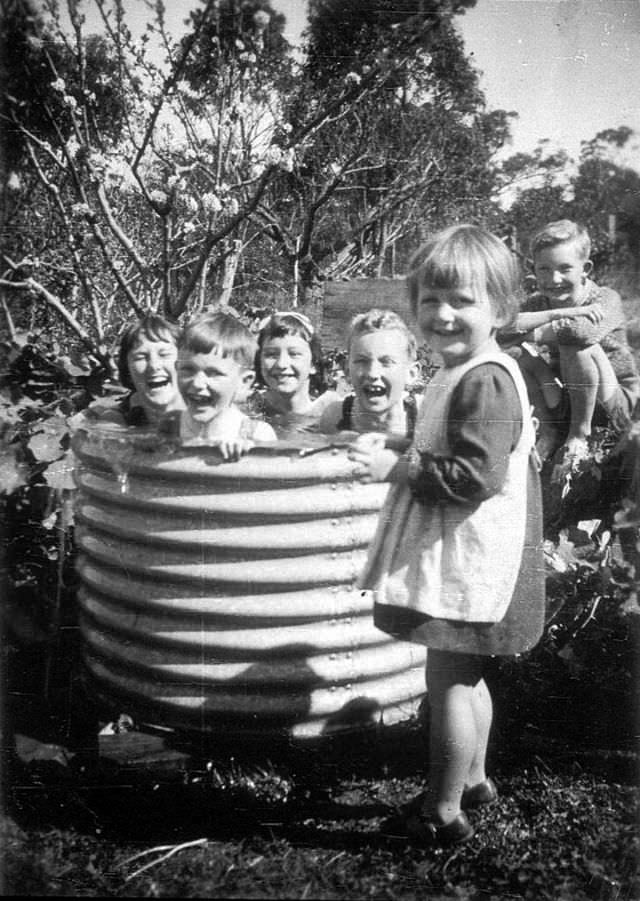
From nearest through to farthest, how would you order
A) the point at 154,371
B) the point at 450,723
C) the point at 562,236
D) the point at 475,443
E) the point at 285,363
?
the point at 475,443
the point at 450,723
the point at 562,236
the point at 154,371
the point at 285,363

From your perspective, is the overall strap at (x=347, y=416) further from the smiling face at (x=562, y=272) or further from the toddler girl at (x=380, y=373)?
the smiling face at (x=562, y=272)

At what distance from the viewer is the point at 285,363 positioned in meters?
1.85

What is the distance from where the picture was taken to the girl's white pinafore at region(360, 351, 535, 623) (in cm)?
140

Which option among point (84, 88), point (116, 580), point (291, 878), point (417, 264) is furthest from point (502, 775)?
point (84, 88)

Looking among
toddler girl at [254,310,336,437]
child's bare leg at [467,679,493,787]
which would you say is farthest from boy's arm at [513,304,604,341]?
child's bare leg at [467,679,493,787]

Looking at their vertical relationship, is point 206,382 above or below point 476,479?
above

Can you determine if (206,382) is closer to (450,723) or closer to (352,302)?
(352,302)

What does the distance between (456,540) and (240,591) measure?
0.45 meters

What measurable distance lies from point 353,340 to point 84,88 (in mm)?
801

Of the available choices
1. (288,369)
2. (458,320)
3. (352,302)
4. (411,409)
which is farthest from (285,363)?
(458,320)

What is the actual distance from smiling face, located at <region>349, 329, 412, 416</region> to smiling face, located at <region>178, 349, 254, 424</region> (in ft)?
0.89

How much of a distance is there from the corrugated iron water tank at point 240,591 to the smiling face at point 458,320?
291 mm

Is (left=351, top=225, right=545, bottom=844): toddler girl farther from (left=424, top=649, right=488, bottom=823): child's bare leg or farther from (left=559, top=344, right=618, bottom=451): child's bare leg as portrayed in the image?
(left=559, top=344, right=618, bottom=451): child's bare leg

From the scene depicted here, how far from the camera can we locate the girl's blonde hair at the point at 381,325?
1.58 metres
